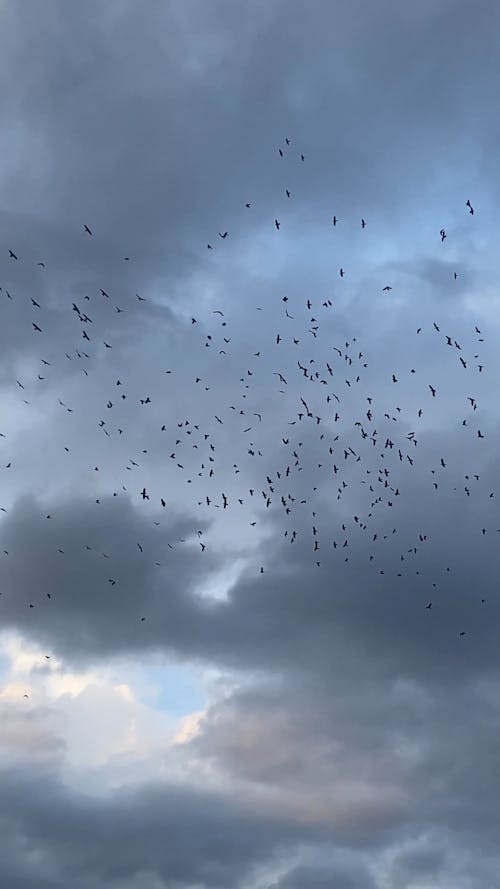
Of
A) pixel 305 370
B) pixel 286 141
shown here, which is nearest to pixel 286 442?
pixel 305 370

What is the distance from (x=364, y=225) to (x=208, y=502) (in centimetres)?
5308

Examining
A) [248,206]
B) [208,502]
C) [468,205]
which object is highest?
[248,206]

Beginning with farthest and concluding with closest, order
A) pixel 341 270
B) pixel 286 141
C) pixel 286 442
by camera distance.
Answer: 1. pixel 286 442
2. pixel 341 270
3. pixel 286 141

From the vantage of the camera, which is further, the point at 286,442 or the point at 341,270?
the point at 286,442

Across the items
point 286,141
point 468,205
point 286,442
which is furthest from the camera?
point 286,442

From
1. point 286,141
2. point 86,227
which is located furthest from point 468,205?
point 86,227

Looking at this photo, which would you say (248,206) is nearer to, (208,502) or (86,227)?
(86,227)

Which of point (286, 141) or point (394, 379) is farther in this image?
point (394, 379)

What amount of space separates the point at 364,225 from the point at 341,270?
11812 mm

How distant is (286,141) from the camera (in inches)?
6053

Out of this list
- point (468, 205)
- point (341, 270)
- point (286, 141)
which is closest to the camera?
point (286, 141)

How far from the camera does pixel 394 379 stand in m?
200

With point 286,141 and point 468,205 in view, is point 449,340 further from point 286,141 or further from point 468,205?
point 286,141

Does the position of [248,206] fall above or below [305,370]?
above
